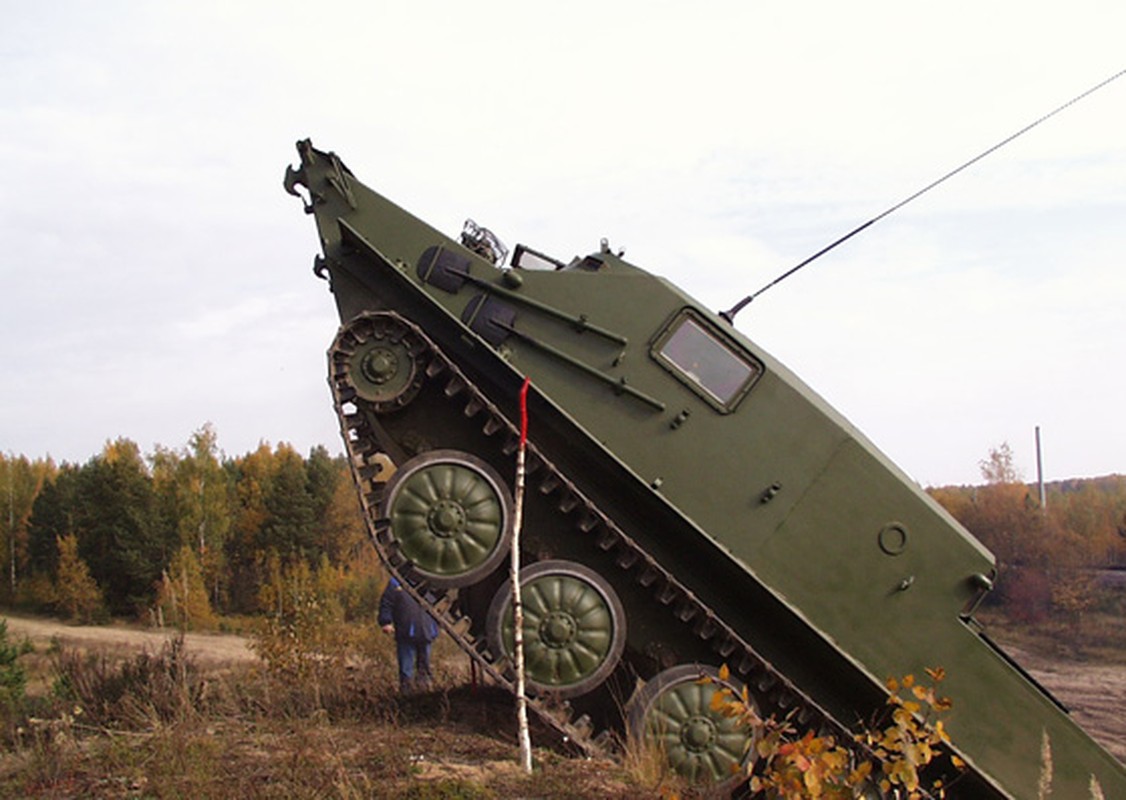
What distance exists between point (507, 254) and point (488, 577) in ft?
8.58

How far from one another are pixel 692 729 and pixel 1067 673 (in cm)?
2397

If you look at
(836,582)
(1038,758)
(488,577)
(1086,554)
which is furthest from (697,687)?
(1086,554)

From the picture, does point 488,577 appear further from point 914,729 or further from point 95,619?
point 95,619

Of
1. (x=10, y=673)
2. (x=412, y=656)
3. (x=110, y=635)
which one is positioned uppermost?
(x=412, y=656)

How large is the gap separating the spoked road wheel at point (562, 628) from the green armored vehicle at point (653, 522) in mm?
16

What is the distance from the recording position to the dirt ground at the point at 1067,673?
18.8 meters

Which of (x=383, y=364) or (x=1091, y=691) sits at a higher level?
(x=383, y=364)

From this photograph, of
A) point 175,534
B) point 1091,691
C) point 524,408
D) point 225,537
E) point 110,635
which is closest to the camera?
point 524,408

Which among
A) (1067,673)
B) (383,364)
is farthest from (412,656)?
(1067,673)

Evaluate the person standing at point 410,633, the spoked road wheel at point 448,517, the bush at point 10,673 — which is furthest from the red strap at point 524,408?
the bush at point 10,673

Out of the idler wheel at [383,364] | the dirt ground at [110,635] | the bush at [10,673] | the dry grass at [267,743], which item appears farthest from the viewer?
the dirt ground at [110,635]

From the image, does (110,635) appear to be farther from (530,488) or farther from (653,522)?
(653,522)

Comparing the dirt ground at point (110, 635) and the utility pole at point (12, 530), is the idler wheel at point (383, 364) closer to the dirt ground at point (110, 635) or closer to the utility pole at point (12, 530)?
the dirt ground at point (110, 635)

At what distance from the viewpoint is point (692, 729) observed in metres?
7.82
